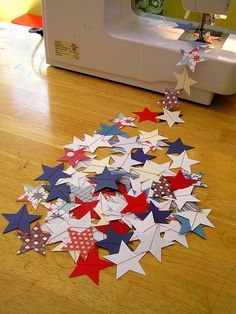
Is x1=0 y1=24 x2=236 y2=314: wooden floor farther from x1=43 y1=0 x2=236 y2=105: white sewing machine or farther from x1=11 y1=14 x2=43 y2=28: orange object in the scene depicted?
x1=11 y1=14 x2=43 y2=28: orange object

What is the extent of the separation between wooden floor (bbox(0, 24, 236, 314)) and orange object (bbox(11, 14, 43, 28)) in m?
0.16

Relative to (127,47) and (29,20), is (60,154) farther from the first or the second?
(29,20)

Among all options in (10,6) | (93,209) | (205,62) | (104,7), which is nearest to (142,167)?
(93,209)

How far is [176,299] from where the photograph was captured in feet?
2.35

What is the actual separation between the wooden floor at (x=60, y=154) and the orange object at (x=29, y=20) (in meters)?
0.16

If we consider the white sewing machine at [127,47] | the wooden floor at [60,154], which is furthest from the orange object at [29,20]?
the white sewing machine at [127,47]

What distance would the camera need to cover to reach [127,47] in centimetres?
129

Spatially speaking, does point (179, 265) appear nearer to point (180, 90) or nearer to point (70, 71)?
point (180, 90)

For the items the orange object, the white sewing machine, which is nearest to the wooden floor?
the white sewing machine

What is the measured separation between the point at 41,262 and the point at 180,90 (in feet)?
2.60

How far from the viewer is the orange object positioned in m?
1.83

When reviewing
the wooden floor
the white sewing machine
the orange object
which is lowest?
the wooden floor

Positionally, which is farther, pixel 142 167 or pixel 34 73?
pixel 34 73

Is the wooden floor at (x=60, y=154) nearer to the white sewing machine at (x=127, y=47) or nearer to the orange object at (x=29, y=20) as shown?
the white sewing machine at (x=127, y=47)
